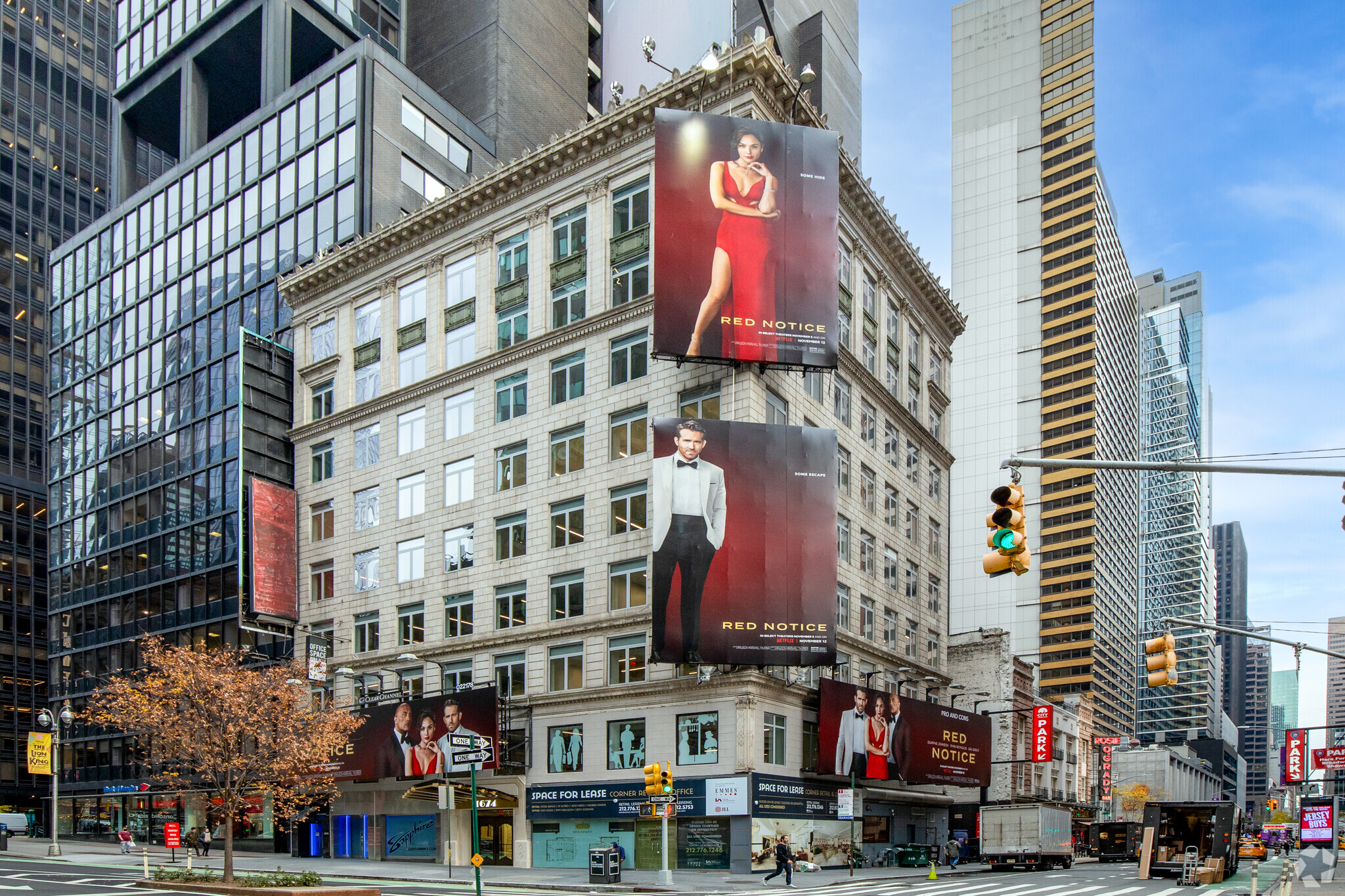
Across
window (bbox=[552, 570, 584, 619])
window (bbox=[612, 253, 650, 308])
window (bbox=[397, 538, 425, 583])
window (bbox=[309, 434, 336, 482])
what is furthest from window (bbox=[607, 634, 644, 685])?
window (bbox=[309, 434, 336, 482])

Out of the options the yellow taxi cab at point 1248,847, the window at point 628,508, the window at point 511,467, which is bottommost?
the yellow taxi cab at point 1248,847

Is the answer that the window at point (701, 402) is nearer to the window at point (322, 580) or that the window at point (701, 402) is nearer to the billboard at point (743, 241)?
the billboard at point (743, 241)

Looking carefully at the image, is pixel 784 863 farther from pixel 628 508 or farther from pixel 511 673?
pixel 511 673

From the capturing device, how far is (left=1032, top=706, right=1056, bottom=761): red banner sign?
81.2 m

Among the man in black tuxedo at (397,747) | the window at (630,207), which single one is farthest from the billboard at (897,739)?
the window at (630,207)

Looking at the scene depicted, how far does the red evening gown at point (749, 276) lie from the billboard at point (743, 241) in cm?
4

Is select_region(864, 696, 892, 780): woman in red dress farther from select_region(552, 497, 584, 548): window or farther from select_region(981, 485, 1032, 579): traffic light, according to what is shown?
select_region(981, 485, 1032, 579): traffic light

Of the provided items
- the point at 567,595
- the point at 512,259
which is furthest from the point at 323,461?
the point at 567,595

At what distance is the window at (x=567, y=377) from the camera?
51750mm

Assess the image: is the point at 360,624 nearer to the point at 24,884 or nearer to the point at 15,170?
the point at 24,884

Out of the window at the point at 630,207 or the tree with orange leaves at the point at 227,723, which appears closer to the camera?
the tree with orange leaves at the point at 227,723

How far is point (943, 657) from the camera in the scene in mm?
66750

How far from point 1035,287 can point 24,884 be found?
541 ft

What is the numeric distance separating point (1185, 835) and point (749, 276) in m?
29.1
